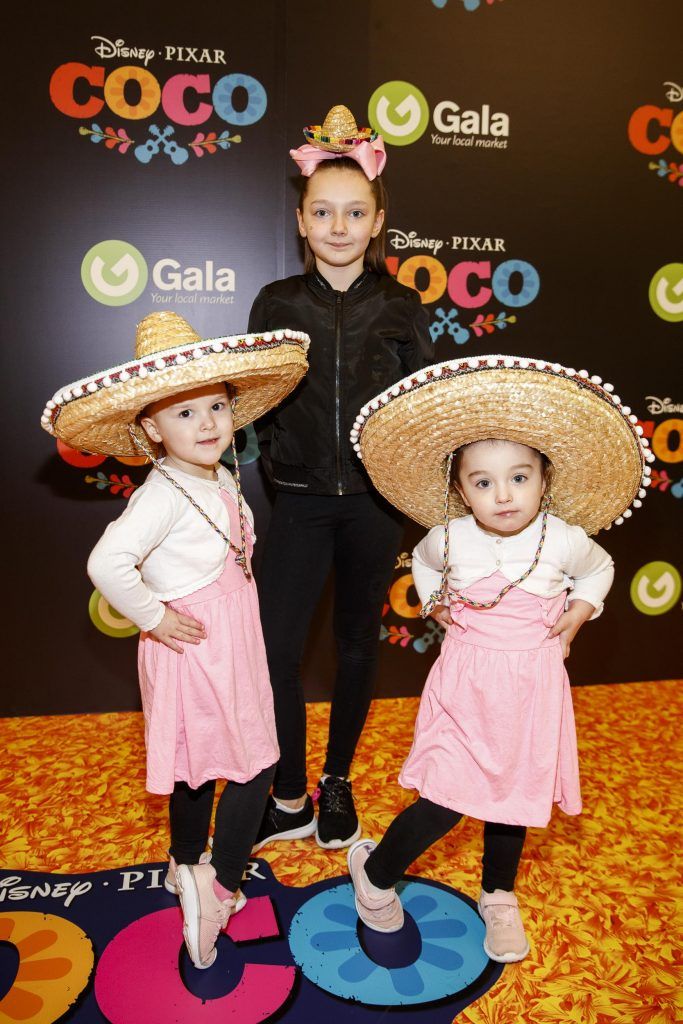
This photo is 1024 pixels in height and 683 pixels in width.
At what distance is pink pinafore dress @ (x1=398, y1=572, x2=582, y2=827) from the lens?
5.42 feet

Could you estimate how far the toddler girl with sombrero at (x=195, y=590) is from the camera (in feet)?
5.08

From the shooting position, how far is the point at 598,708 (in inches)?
124

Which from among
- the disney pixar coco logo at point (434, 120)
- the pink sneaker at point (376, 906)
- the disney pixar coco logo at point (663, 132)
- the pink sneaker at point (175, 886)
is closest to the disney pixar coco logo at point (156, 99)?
the disney pixar coco logo at point (434, 120)

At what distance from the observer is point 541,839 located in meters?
2.29

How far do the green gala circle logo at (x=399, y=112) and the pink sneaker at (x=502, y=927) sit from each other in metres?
2.43

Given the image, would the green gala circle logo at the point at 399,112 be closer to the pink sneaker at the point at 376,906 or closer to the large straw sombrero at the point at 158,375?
the large straw sombrero at the point at 158,375

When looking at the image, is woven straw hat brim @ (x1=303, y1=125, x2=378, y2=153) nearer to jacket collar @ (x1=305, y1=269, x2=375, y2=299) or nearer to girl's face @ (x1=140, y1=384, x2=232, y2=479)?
jacket collar @ (x1=305, y1=269, x2=375, y2=299)

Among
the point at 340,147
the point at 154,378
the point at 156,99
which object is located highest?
the point at 156,99

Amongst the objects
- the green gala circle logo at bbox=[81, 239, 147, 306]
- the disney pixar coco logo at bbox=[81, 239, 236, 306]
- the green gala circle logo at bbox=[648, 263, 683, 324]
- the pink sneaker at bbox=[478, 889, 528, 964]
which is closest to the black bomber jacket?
the disney pixar coco logo at bbox=[81, 239, 236, 306]

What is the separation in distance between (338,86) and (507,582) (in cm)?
195

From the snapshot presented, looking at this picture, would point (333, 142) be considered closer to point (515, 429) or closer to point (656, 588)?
point (515, 429)

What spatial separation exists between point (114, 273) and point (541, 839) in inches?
91.2

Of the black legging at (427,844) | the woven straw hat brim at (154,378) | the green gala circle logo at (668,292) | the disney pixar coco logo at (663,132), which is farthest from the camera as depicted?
the green gala circle logo at (668,292)

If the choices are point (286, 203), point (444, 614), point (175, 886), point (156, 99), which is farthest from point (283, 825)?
point (156, 99)
